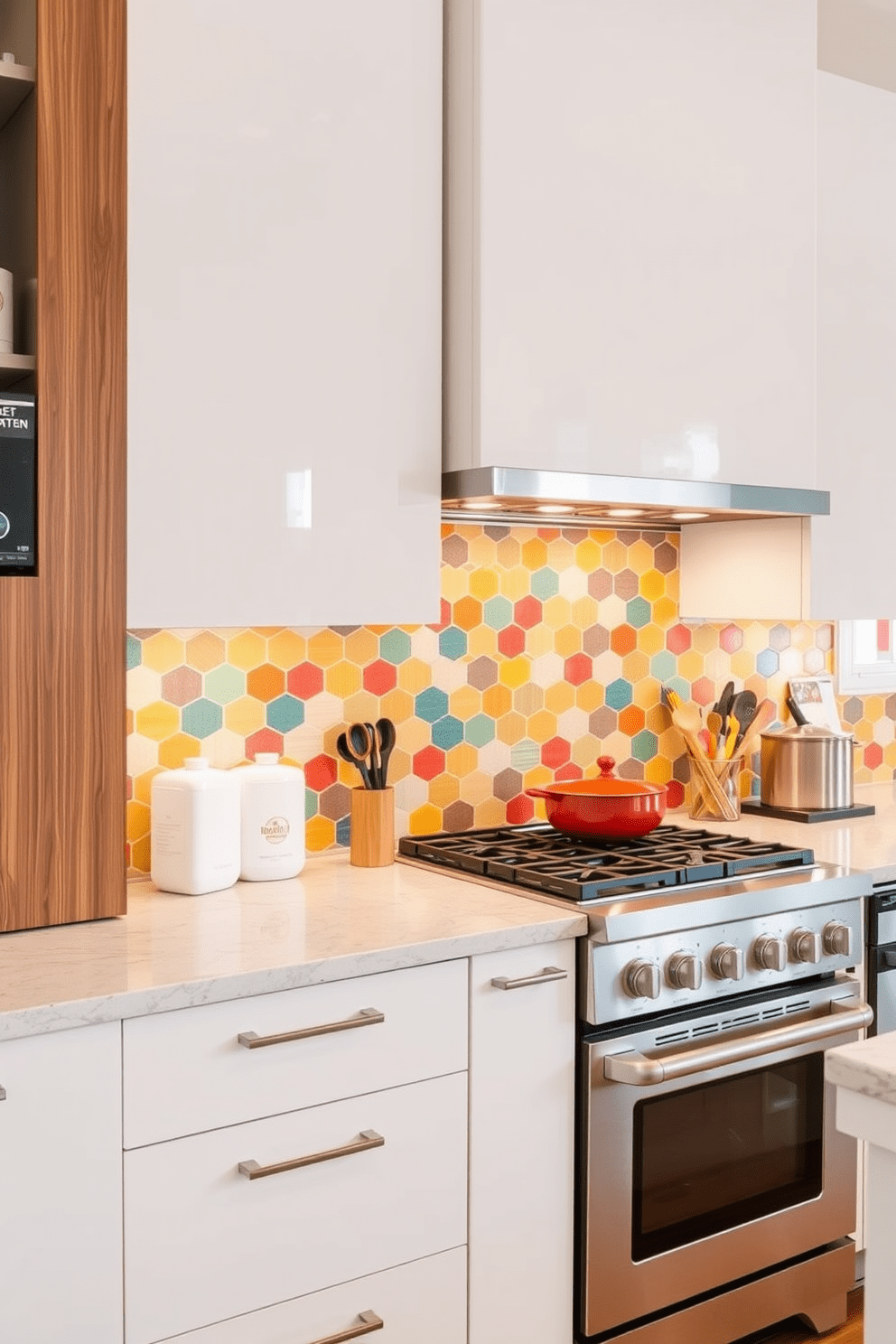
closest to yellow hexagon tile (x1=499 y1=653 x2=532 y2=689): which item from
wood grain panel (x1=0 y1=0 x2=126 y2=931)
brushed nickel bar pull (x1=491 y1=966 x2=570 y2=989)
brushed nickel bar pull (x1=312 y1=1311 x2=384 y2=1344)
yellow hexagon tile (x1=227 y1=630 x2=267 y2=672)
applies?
yellow hexagon tile (x1=227 y1=630 x2=267 y2=672)

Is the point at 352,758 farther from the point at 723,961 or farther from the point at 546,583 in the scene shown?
the point at 723,961

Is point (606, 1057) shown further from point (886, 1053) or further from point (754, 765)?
point (754, 765)

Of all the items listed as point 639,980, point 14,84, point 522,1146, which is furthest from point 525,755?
point 14,84

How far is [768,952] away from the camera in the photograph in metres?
2.32

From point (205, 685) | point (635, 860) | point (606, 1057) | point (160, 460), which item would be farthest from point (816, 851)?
point (160, 460)

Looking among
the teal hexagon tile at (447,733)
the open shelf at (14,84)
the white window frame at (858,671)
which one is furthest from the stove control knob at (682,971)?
the open shelf at (14,84)

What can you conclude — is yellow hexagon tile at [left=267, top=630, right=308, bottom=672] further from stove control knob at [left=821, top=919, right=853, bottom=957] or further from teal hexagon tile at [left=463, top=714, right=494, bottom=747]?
stove control knob at [left=821, top=919, right=853, bottom=957]

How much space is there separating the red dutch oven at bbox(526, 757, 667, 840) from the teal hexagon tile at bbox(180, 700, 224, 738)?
0.62 metres

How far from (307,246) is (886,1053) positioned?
150 centimetres

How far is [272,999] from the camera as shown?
183 cm

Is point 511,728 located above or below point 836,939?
above

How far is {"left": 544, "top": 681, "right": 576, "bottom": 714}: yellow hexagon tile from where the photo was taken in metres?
2.97

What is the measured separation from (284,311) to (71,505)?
471 mm

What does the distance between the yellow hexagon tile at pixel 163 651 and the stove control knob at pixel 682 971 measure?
3.42 feet
